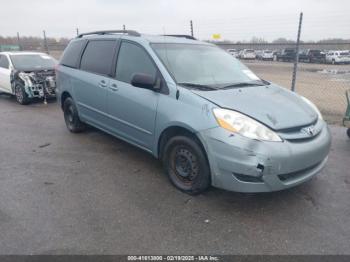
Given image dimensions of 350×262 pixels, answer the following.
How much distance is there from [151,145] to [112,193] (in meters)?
0.77

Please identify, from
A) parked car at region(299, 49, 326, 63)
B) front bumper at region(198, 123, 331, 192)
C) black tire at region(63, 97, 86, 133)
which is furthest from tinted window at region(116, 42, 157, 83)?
parked car at region(299, 49, 326, 63)

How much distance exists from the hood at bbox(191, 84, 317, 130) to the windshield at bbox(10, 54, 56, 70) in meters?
7.09

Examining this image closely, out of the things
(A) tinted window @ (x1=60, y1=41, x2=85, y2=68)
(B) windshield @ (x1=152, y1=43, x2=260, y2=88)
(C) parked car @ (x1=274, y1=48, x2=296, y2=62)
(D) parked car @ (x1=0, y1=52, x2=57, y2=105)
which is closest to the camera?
(B) windshield @ (x1=152, y1=43, x2=260, y2=88)

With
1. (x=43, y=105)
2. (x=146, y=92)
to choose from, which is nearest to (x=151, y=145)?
(x=146, y=92)

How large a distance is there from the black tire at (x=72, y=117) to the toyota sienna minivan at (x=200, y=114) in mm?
647

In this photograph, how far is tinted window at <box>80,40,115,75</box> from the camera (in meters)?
4.34

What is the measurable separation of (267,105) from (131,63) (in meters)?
1.91

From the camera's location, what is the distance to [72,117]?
5.48 metres

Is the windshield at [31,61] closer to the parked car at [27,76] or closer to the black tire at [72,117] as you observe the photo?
the parked car at [27,76]

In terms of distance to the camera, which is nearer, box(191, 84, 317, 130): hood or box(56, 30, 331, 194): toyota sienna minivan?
box(56, 30, 331, 194): toyota sienna minivan

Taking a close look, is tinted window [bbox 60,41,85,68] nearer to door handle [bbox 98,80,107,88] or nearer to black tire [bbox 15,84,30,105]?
door handle [bbox 98,80,107,88]

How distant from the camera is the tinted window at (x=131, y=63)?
3.69 m

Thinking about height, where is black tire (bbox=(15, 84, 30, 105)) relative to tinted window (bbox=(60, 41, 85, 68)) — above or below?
below

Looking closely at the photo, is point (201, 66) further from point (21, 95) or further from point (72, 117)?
point (21, 95)
